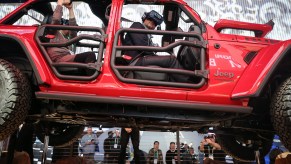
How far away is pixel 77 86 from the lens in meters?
2.62

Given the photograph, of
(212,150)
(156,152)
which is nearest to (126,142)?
(156,152)

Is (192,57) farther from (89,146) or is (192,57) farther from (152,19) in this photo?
(89,146)

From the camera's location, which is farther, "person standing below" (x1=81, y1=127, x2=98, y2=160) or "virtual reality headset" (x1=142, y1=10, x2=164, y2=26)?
"person standing below" (x1=81, y1=127, x2=98, y2=160)

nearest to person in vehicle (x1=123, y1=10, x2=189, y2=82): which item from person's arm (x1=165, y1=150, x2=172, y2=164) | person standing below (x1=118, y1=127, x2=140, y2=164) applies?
person standing below (x1=118, y1=127, x2=140, y2=164)

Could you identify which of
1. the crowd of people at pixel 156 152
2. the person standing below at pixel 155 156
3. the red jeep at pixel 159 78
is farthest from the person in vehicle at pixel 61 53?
the person standing below at pixel 155 156

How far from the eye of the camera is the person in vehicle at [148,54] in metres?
2.70

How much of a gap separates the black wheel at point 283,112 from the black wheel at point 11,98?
2.29 meters

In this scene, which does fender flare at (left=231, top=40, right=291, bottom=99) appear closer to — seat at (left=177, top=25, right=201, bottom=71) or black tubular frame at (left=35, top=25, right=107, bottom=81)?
seat at (left=177, top=25, right=201, bottom=71)

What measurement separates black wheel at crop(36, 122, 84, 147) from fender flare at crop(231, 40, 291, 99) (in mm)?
2661

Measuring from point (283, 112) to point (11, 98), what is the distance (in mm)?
2384

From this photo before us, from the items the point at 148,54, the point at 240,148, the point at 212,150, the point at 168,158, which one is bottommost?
the point at 168,158

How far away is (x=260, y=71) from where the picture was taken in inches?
96.4

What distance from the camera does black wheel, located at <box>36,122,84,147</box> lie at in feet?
13.5

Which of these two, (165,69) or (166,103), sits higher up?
(165,69)
